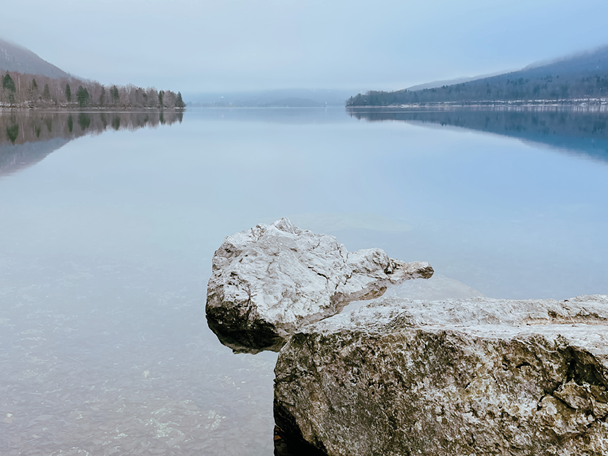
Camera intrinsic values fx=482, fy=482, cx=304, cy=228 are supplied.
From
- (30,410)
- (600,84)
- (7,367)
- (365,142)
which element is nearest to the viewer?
(30,410)

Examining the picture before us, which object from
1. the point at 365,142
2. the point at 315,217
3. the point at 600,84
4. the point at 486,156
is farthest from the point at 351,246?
the point at 600,84

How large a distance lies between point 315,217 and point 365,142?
75.0 ft

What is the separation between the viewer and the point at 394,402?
2.99 meters

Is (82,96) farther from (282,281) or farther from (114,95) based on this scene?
(282,281)

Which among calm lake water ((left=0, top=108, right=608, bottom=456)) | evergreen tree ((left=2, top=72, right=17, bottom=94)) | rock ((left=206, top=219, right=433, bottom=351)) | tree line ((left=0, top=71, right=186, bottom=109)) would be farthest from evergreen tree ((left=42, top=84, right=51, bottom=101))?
rock ((left=206, top=219, right=433, bottom=351))

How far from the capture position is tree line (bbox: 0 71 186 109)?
102750mm

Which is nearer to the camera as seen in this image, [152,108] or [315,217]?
[315,217]

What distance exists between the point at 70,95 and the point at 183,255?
124 m

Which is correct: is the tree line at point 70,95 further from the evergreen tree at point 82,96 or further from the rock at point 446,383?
the rock at point 446,383

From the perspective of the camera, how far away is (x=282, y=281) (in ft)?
19.1

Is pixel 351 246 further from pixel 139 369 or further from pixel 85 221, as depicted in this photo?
pixel 85 221

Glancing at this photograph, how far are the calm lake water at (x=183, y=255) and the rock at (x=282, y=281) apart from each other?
0.35 metres

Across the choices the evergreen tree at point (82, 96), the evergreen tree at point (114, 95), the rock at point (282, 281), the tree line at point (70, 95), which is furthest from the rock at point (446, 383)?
the evergreen tree at point (114, 95)

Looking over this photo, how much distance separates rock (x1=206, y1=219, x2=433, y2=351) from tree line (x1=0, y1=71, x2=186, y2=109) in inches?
4488
